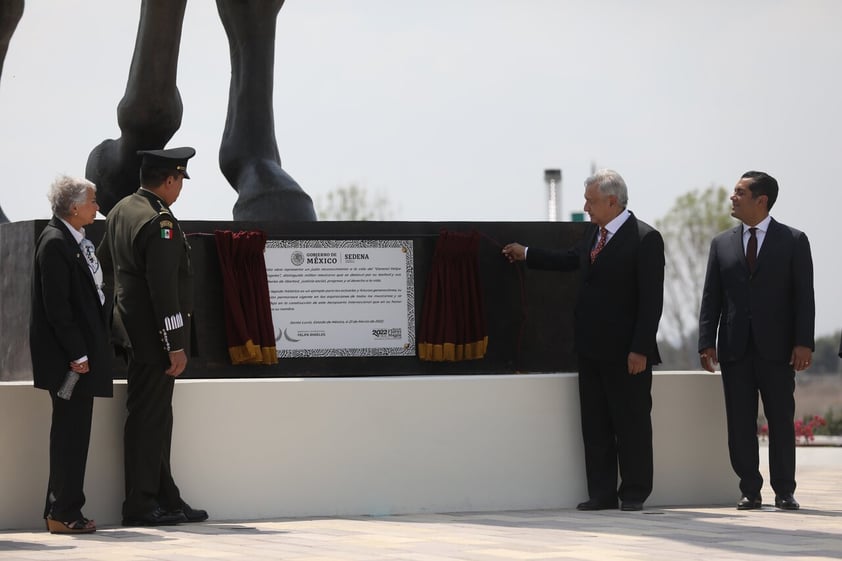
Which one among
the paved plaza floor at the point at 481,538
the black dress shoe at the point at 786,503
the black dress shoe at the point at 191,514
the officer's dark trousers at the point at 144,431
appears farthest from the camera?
the black dress shoe at the point at 786,503

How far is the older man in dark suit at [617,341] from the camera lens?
6.32 metres

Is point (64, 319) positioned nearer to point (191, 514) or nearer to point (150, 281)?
point (150, 281)

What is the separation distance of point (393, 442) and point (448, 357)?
0.61 m

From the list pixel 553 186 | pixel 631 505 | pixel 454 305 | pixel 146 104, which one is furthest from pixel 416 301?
pixel 553 186

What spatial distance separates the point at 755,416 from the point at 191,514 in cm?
245

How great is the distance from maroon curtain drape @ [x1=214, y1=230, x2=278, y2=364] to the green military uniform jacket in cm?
81

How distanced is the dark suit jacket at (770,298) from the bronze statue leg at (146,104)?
257 cm

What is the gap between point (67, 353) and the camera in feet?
17.5

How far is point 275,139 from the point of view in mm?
7262

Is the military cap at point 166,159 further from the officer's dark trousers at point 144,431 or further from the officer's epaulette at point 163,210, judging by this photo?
the officer's dark trousers at point 144,431

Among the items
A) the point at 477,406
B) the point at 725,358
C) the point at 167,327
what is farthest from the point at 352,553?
the point at 725,358

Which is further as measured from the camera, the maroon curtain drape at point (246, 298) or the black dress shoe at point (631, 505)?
the maroon curtain drape at point (246, 298)

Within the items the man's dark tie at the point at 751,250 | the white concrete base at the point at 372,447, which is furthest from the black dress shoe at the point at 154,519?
the man's dark tie at the point at 751,250

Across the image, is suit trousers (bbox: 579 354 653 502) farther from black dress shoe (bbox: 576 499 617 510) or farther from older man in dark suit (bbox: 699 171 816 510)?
older man in dark suit (bbox: 699 171 816 510)
